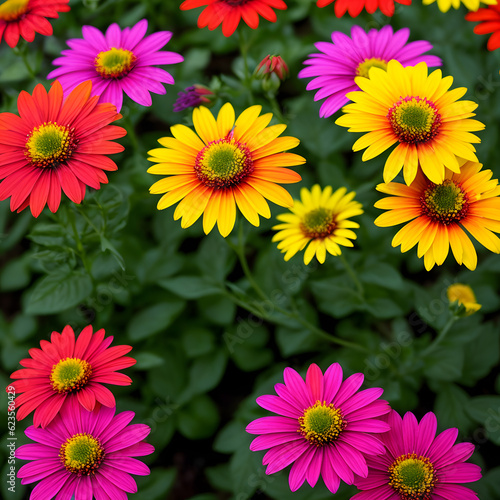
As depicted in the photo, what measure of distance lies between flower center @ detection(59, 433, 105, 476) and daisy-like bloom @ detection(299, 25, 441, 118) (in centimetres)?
140

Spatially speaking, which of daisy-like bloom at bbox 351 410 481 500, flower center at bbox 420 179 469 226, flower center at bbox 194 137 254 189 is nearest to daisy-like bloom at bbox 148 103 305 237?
flower center at bbox 194 137 254 189

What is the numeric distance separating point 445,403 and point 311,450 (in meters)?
1.01

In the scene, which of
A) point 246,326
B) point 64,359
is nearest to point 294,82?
point 246,326

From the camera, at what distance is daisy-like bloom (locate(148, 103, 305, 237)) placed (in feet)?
5.66

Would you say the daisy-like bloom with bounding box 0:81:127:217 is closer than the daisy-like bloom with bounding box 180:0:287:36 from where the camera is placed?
Yes

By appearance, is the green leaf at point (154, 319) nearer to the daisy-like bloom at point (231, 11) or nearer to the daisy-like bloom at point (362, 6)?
the daisy-like bloom at point (231, 11)

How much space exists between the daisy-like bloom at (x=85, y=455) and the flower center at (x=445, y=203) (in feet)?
3.86

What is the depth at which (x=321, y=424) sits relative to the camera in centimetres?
156

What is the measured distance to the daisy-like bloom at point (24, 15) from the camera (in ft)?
7.13

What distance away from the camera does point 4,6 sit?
2238 mm

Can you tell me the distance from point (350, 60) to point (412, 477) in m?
1.54

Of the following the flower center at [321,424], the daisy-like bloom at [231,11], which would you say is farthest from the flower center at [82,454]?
the daisy-like bloom at [231,11]

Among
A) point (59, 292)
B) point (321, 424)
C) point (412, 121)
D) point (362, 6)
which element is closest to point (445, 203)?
point (412, 121)

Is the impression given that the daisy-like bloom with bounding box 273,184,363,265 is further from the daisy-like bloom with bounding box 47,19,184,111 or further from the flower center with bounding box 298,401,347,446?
the daisy-like bloom with bounding box 47,19,184,111
